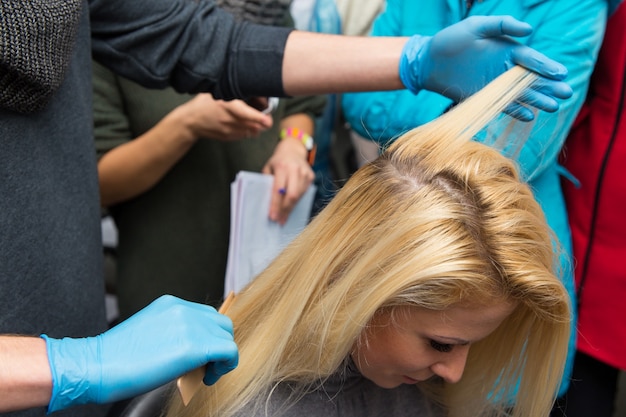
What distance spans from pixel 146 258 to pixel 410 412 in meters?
0.77

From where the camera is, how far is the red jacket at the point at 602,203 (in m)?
1.29

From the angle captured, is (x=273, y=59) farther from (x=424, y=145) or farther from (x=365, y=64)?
(x=424, y=145)

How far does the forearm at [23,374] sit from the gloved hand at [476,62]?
718mm

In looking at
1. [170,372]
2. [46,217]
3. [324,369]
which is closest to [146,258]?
[46,217]

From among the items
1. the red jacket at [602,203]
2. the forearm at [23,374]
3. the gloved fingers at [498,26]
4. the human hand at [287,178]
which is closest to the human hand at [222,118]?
the human hand at [287,178]

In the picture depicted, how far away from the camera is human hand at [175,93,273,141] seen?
4.74 feet

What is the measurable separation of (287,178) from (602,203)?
0.70 m

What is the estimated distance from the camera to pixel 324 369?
3.36ft

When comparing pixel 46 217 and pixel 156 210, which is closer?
pixel 46 217

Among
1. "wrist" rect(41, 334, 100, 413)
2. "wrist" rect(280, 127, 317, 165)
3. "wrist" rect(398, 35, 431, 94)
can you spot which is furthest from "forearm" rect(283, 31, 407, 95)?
"wrist" rect(41, 334, 100, 413)

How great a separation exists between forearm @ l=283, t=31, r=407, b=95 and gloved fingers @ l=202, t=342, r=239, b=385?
0.54 meters

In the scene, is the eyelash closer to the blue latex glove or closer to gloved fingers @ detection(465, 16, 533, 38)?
the blue latex glove

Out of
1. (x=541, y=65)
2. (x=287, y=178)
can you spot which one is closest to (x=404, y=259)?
(x=541, y=65)

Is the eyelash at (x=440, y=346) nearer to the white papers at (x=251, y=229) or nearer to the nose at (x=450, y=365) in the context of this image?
the nose at (x=450, y=365)
